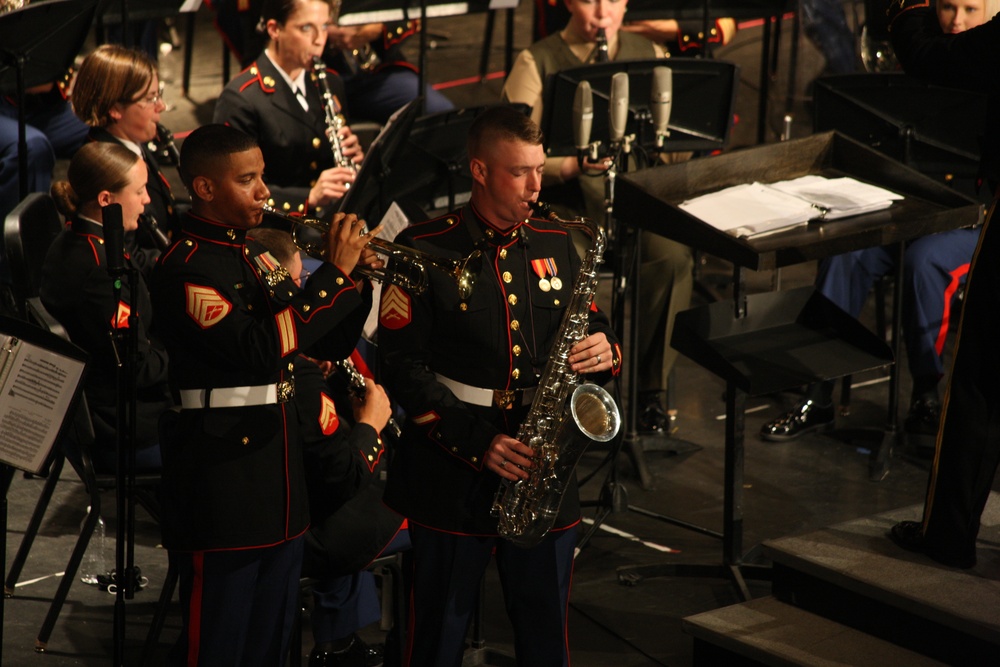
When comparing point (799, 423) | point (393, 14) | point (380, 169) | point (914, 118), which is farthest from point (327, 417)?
point (393, 14)

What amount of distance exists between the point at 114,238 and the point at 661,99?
223 cm

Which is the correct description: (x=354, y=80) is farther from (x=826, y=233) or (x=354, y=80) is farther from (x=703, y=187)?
(x=826, y=233)

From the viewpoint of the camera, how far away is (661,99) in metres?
4.67

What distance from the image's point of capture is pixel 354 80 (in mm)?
6906

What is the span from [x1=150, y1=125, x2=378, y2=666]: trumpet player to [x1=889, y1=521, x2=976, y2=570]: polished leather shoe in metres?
1.67

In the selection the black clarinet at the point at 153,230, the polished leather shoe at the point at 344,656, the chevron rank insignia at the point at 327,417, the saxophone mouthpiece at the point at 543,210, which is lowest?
the polished leather shoe at the point at 344,656

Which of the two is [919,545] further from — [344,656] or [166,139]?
[166,139]

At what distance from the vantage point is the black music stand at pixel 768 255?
3.77 metres

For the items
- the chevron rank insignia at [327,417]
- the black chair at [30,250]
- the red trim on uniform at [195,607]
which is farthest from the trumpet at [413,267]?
the black chair at [30,250]

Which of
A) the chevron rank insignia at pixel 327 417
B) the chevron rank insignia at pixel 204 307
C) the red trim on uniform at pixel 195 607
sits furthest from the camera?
the chevron rank insignia at pixel 327 417

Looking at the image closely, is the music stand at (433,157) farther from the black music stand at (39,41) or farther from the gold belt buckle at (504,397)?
the gold belt buckle at (504,397)

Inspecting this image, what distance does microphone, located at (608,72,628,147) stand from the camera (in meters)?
4.53

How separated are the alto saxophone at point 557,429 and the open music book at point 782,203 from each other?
0.72 meters

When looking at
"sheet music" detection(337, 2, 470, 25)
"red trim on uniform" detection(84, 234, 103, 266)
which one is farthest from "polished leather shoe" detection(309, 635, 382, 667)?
"sheet music" detection(337, 2, 470, 25)
